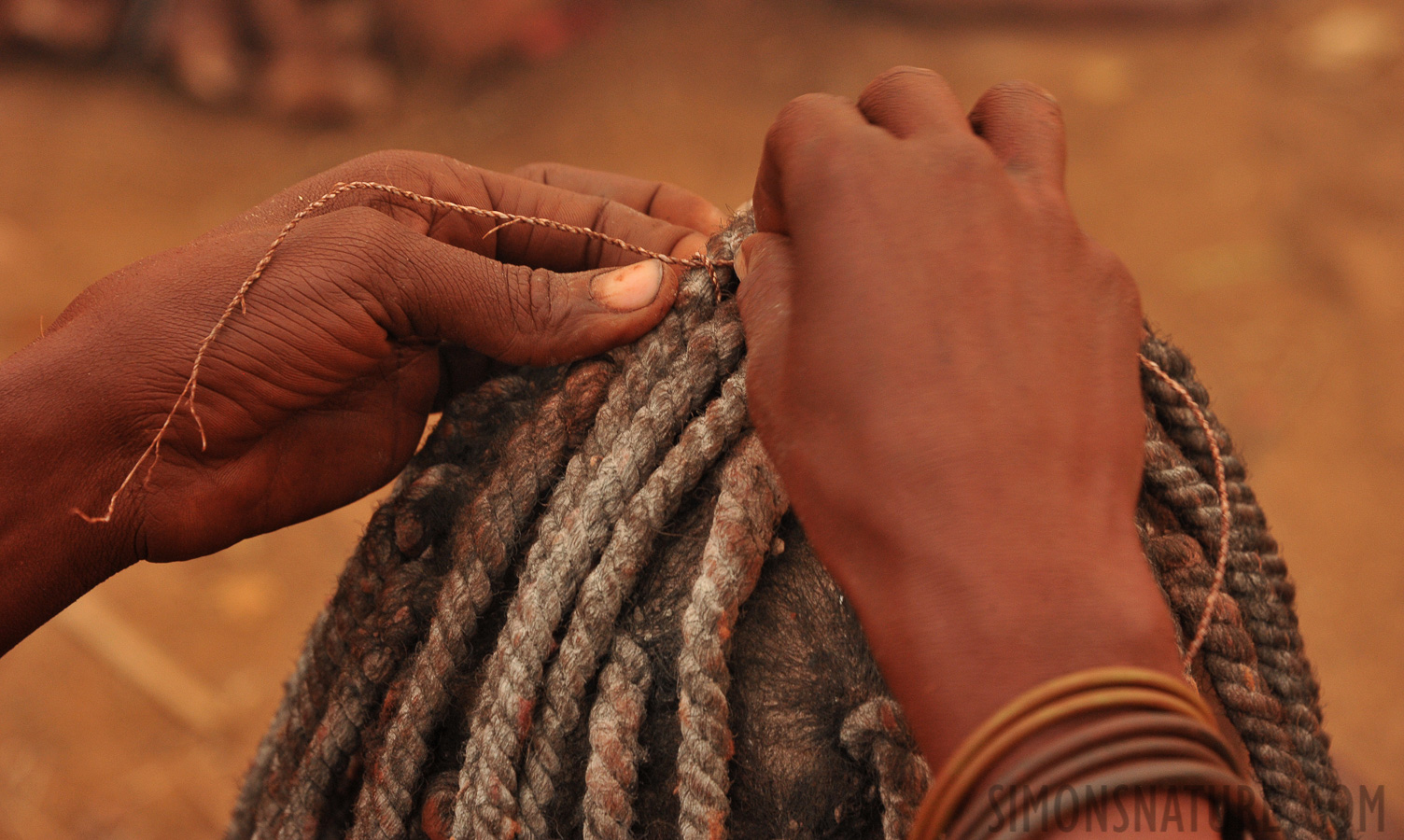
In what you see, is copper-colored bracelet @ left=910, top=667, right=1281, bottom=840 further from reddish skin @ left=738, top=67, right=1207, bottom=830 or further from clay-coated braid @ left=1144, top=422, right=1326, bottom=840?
clay-coated braid @ left=1144, top=422, right=1326, bottom=840

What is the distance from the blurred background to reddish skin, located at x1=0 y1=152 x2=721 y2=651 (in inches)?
73.7

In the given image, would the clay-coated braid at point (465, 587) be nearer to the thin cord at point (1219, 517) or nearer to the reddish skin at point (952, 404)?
the reddish skin at point (952, 404)

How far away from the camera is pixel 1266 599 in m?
0.90

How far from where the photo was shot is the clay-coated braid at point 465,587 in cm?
85

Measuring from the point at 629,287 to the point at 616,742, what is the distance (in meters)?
0.42

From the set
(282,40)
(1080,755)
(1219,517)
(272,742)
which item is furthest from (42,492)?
(282,40)

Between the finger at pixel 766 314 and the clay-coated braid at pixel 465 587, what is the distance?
24cm

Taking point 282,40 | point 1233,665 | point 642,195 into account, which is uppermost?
point 282,40

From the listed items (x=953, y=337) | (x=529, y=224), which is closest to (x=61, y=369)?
(x=529, y=224)

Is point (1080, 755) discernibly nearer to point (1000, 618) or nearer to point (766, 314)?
point (1000, 618)

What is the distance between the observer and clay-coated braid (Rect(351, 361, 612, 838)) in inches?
33.4

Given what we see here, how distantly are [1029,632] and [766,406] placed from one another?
0.24 metres

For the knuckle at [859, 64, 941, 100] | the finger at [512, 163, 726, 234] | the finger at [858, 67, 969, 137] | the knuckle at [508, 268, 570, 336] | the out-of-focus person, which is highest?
the out-of-focus person

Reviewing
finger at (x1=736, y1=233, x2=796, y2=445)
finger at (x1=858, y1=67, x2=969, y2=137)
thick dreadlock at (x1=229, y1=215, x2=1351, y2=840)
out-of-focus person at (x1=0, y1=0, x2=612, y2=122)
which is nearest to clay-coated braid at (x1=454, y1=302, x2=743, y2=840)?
thick dreadlock at (x1=229, y1=215, x2=1351, y2=840)
